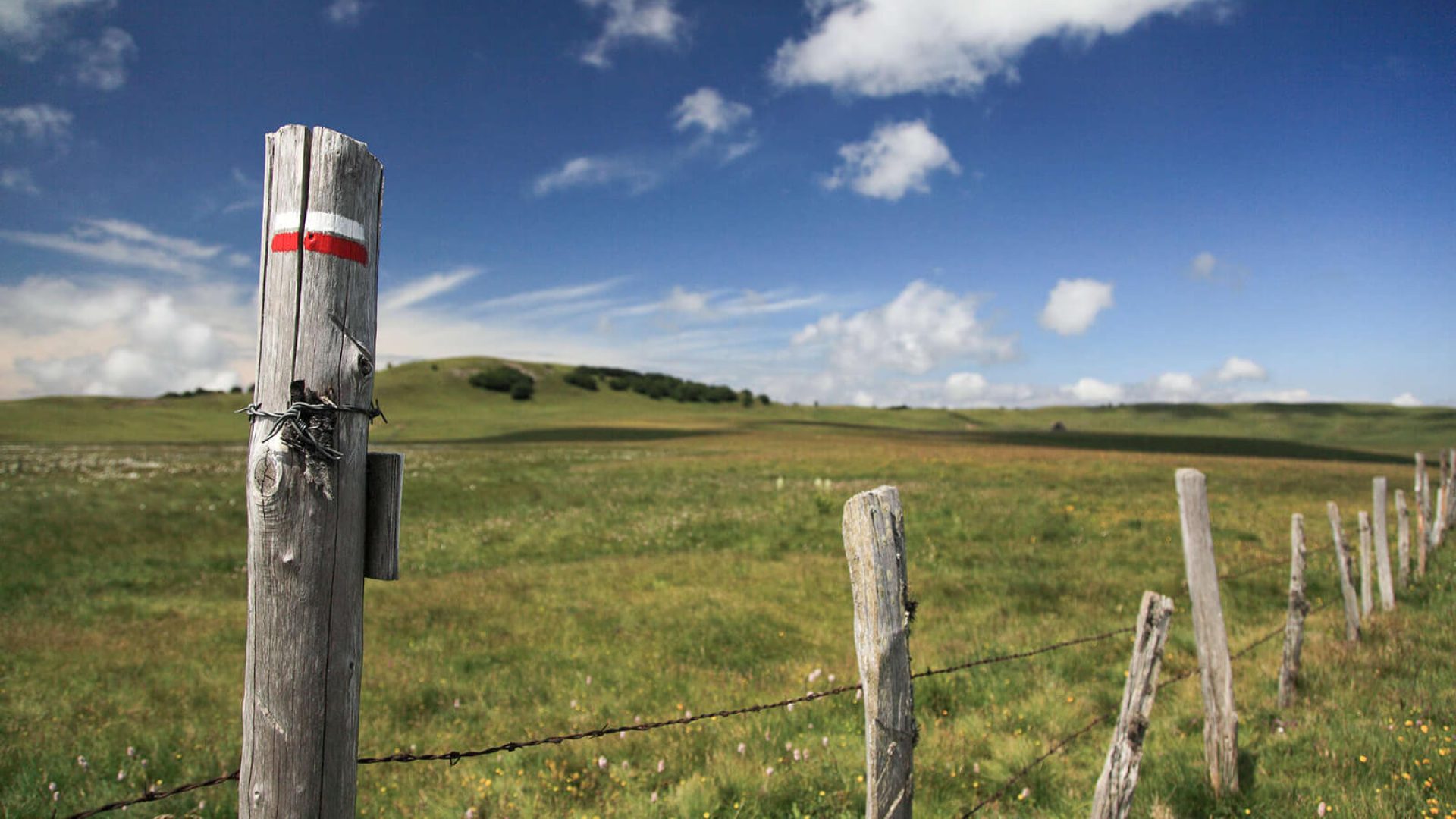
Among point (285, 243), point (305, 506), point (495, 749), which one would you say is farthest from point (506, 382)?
point (305, 506)

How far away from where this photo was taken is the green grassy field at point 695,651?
557 centimetres

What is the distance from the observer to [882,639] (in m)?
3.11

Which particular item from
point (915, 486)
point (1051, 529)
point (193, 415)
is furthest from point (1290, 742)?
point (193, 415)

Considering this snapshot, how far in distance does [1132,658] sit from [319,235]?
5049 mm

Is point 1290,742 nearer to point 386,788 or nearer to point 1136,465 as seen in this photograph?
point 386,788

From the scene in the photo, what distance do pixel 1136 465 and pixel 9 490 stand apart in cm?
4441

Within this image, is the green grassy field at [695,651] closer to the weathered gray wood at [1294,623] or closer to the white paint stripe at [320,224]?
the weathered gray wood at [1294,623]

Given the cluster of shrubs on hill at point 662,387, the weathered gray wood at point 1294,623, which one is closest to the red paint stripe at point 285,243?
the weathered gray wood at point 1294,623

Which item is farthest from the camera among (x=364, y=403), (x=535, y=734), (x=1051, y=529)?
(x=1051, y=529)

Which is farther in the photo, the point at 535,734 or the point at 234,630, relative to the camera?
the point at 234,630

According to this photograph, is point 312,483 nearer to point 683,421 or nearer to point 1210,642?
point 1210,642

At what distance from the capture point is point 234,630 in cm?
1050

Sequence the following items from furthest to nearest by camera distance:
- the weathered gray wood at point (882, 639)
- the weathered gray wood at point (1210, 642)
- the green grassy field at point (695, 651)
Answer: the green grassy field at point (695, 651) → the weathered gray wood at point (1210, 642) → the weathered gray wood at point (882, 639)

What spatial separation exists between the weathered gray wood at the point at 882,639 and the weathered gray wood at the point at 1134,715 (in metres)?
2.03
